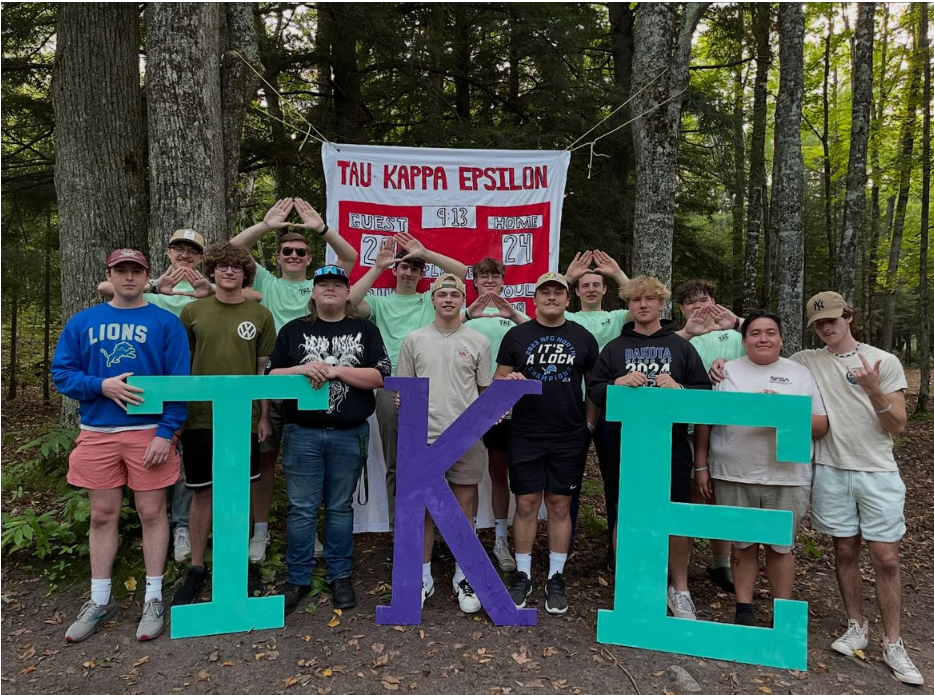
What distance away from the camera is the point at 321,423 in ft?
12.3

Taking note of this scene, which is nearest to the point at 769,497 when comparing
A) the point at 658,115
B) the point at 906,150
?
the point at 658,115

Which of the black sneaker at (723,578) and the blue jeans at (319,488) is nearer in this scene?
the blue jeans at (319,488)

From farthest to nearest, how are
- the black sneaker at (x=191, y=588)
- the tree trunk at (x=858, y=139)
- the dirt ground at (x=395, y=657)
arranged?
→ the tree trunk at (x=858, y=139) < the black sneaker at (x=191, y=588) < the dirt ground at (x=395, y=657)

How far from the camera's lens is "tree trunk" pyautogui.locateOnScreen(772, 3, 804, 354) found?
7.28 m

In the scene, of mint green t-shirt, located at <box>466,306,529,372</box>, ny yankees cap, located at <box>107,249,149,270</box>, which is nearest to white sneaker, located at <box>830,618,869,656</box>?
mint green t-shirt, located at <box>466,306,529,372</box>

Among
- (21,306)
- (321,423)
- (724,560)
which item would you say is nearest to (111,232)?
(321,423)

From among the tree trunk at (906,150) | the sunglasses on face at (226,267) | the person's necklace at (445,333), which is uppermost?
the tree trunk at (906,150)

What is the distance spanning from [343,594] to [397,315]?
217cm

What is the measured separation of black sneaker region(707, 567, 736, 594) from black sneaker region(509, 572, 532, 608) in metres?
1.63

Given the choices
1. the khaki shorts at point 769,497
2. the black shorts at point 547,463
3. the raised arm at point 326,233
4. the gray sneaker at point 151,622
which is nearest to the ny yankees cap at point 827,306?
the khaki shorts at point 769,497

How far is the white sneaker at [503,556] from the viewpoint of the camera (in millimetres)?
4449

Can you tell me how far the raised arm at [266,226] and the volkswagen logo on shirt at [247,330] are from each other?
0.71 m

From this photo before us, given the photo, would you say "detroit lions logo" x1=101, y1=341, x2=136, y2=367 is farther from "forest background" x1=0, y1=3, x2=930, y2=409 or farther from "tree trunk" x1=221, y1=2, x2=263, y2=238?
"tree trunk" x1=221, y1=2, x2=263, y2=238

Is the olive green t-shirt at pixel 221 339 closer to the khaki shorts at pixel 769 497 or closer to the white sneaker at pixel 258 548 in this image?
the white sneaker at pixel 258 548
